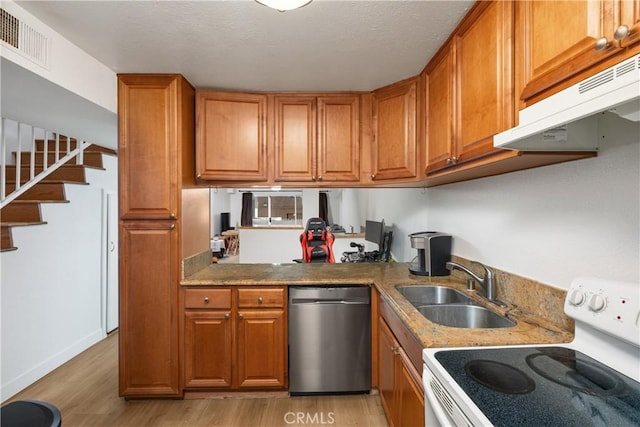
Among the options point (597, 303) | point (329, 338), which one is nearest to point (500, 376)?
point (597, 303)

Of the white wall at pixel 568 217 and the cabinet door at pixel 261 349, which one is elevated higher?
the white wall at pixel 568 217

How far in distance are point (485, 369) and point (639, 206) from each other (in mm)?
739

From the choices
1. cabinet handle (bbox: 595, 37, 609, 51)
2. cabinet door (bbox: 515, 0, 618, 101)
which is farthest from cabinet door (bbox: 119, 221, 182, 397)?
cabinet handle (bbox: 595, 37, 609, 51)

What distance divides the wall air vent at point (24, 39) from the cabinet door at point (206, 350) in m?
1.74

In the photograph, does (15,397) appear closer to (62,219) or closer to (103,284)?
(103,284)

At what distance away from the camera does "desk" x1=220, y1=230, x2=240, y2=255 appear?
27.4ft

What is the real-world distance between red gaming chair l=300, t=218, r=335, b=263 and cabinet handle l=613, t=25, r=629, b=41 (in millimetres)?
3252

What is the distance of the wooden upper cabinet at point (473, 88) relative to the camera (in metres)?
1.23

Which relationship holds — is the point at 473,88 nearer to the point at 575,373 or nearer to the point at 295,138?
the point at 575,373

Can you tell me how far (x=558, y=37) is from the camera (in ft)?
3.11

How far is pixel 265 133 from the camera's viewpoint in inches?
98.9

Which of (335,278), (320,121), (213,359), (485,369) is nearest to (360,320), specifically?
(335,278)

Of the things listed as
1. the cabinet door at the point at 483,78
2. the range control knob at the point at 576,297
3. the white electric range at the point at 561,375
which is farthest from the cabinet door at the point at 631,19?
the range control knob at the point at 576,297

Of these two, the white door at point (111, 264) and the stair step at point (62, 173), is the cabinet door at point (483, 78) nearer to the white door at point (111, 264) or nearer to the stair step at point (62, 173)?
the stair step at point (62, 173)
